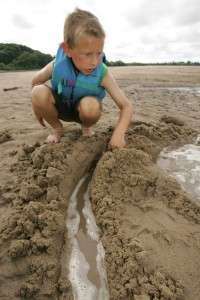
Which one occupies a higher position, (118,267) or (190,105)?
(118,267)

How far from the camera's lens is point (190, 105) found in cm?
686

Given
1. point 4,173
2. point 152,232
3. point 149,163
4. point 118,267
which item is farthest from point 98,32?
point 118,267

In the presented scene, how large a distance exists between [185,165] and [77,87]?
3.91ft

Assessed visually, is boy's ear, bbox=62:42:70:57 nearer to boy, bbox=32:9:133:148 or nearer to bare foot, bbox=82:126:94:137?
boy, bbox=32:9:133:148

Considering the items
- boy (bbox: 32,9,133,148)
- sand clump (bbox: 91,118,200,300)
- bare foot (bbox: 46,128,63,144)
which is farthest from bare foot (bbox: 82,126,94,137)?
sand clump (bbox: 91,118,200,300)

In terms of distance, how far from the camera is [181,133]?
4.68 m

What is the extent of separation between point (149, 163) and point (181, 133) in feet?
4.52

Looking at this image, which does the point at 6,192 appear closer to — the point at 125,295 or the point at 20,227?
the point at 20,227

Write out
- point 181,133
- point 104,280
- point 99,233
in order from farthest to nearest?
1. point 181,133
2. point 99,233
3. point 104,280

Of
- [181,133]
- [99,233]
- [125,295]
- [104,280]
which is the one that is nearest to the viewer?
[125,295]

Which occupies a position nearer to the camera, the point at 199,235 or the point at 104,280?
the point at 104,280

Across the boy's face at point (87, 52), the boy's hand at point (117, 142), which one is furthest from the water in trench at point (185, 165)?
the boy's face at point (87, 52)

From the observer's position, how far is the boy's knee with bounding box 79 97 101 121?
369cm

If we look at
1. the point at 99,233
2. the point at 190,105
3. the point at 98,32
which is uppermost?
the point at 98,32
